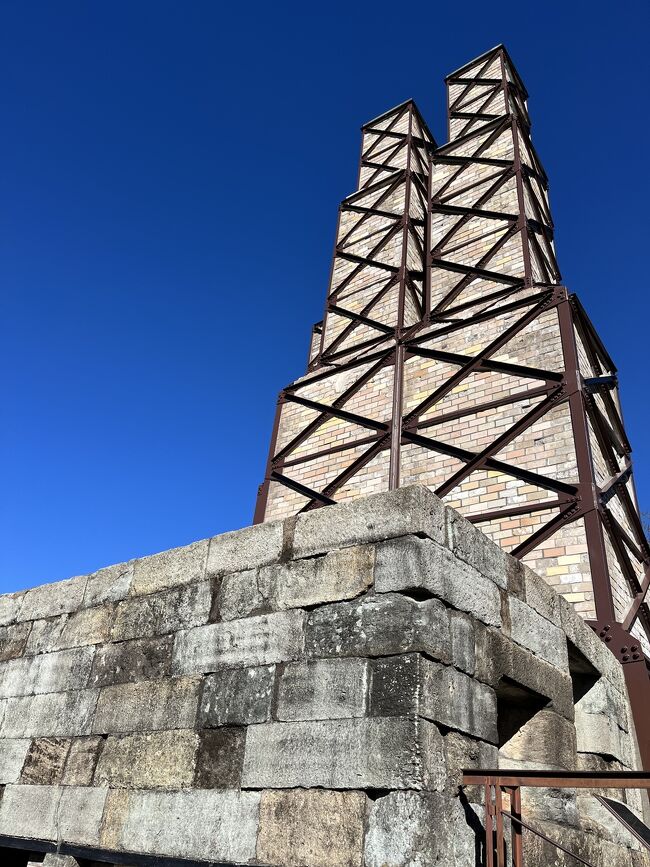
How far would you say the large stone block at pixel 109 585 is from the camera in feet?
14.4

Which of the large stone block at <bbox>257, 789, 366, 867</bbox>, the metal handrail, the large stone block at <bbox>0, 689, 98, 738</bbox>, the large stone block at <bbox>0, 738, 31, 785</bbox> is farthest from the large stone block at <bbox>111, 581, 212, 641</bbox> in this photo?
the metal handrail

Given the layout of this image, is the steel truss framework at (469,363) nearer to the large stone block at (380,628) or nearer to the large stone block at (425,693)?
the large stone block at (425,693)

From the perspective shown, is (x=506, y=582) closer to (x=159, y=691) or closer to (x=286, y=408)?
(x=159, y=691)

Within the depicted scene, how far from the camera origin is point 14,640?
4902mm

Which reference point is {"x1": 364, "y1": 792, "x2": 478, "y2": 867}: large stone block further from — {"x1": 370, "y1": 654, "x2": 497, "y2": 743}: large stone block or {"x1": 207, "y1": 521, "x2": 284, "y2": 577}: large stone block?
{"x1": 207, "y1": 521, "x2": 284, "y2": 577}: large stone block

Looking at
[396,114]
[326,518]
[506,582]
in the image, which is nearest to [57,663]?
[326,518]

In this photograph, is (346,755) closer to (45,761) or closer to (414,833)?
(414,833)

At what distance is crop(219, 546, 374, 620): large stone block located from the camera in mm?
3441

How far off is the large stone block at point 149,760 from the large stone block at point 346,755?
406mm

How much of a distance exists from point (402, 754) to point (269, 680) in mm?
823

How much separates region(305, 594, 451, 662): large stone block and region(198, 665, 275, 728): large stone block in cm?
31

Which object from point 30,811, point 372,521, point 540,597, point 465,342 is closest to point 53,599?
point 30,811

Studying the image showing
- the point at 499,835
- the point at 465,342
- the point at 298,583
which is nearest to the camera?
the point at 499,835

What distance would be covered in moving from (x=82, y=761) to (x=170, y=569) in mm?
1184
